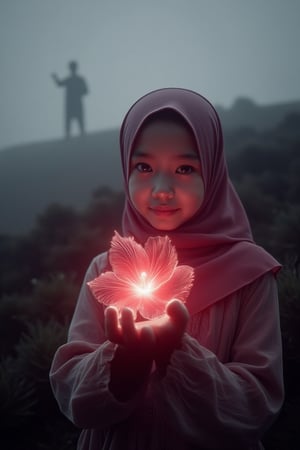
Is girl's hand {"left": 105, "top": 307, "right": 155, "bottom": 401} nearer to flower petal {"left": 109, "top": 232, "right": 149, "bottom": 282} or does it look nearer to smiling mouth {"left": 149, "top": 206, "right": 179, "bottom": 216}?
flower petal {"left": 109, "top": 232, "right": 149, "bottom": 282}

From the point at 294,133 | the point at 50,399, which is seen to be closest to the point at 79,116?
the point at 294,133

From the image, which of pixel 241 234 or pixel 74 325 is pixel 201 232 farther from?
pixel 74 325

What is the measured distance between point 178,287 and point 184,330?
0.33ft

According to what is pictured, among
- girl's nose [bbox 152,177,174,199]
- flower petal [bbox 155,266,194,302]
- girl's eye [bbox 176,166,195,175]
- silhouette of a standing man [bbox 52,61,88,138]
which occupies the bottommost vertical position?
silhouette of a standing man [bbox 52,61,88,138]

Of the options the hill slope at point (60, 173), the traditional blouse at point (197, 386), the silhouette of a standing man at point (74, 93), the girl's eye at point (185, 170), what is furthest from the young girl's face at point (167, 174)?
the silhouette of a standing man at point (74, 93)

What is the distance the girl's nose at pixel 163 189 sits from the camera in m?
1.02

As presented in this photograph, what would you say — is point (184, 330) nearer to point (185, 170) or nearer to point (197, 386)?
point (197, 386)

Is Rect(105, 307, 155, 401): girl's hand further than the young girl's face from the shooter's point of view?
No

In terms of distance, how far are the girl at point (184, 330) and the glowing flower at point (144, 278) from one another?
7cm

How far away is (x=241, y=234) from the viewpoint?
1.19 meters

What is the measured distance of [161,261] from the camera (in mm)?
→ 885

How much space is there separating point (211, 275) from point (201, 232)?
0.13 metres

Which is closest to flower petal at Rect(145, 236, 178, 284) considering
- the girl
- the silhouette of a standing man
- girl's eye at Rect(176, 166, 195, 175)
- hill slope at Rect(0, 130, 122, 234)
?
the girl

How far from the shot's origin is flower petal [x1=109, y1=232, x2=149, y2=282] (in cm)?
89
